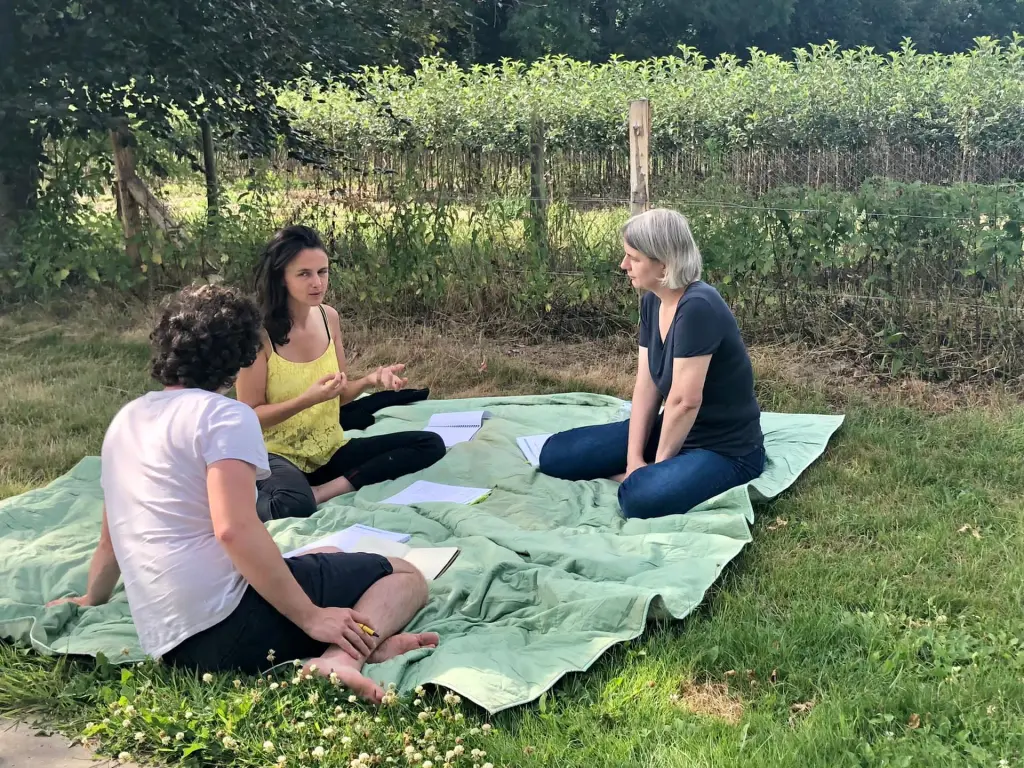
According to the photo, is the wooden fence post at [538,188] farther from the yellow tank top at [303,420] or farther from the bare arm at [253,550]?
the bare arm at [253,550]

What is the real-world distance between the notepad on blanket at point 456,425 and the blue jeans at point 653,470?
2.22 ft

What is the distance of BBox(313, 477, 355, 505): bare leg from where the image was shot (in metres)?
4.35

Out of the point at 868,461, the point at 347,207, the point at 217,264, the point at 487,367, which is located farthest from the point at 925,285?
the point at 217,264

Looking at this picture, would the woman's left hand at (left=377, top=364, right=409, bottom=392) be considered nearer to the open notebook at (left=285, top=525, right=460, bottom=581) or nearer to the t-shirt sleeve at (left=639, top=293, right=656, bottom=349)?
the open notebook at (left=285, top=525, right=460, bottom=581)

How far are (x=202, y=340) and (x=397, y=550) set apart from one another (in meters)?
1.39

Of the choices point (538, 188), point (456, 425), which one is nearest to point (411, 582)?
point (456, 425)

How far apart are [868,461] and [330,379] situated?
2622 mm

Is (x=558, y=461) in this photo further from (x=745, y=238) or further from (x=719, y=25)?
(x=719, y=25)

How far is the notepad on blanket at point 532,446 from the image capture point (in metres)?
4.75

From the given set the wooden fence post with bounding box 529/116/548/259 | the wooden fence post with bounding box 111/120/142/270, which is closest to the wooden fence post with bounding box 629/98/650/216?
the wooden fence post with bounding box 529/116/548/259

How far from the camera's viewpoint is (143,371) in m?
6.59

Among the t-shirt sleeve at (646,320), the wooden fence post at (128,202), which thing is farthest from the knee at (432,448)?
the wooden fence post at (128,202)

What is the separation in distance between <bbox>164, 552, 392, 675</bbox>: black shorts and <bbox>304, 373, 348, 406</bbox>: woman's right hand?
106 centimetres

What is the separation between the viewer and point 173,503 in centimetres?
252
